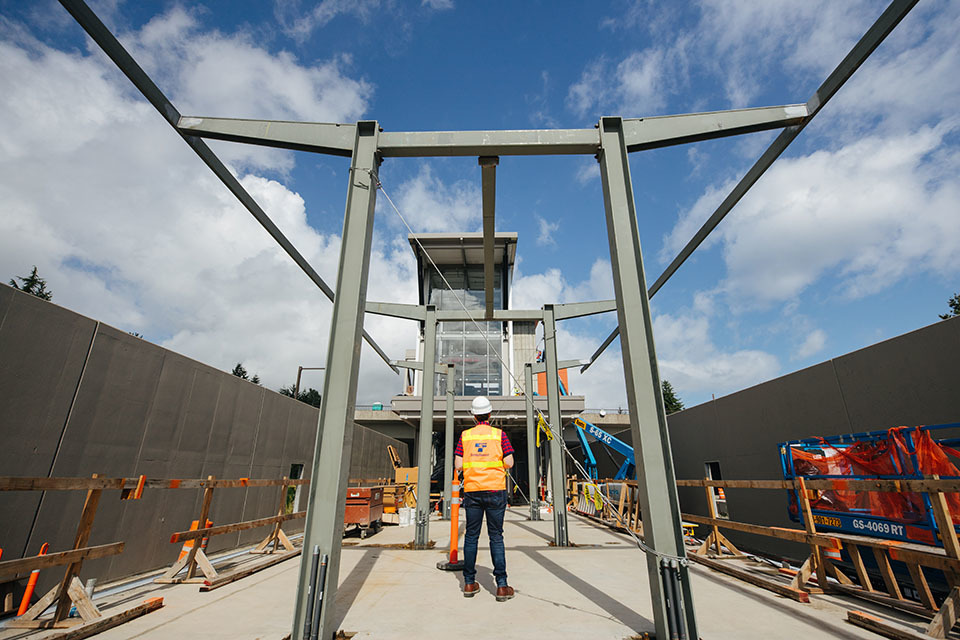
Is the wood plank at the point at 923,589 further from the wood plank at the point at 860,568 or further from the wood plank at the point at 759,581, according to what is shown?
the wood plank at the point at 759,581

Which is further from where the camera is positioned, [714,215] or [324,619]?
[714,215]

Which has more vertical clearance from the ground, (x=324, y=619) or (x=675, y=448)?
(x=675, y=448)

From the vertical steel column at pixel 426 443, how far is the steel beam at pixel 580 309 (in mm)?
2755

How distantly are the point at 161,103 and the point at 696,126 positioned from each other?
205 inches

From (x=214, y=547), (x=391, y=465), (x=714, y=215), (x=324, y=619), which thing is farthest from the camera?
(x=391, y=465)

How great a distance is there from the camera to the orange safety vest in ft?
14.4

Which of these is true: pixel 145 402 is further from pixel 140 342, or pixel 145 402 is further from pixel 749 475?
pixel 749 475

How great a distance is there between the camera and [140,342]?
5.79 m

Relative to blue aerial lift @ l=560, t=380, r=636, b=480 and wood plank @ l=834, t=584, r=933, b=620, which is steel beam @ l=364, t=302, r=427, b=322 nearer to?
wood plank @ l=834, t=584, r=933, b=620

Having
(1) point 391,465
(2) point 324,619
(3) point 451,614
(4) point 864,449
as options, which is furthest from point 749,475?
(1) point 391,465

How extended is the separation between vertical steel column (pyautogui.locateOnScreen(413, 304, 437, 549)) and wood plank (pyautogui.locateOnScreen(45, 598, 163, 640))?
13.3ft

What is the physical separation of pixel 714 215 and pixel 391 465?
64.5 feet

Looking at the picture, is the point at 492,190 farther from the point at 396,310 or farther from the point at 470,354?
the point at 470,354


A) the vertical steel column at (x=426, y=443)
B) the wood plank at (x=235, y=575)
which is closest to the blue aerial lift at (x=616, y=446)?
the vertical steel column at (x=426, y=443)
